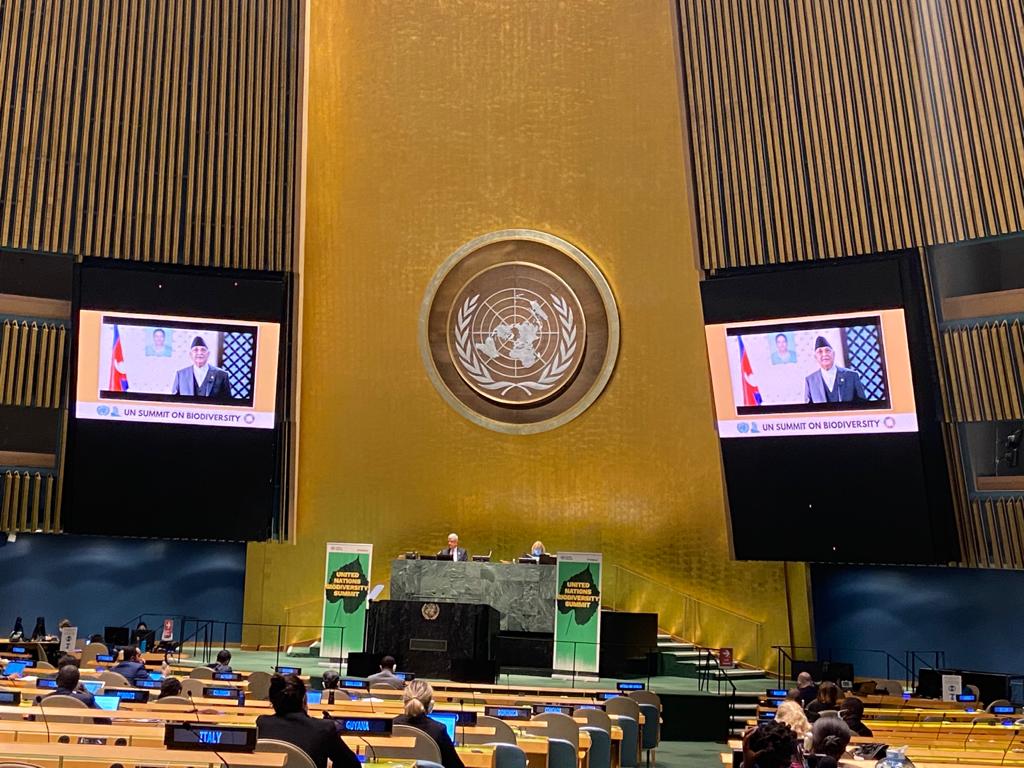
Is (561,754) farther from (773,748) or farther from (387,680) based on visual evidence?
(387,680)

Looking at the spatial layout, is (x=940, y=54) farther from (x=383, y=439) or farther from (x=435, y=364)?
(x=383, y=439)

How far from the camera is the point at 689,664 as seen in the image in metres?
16.1

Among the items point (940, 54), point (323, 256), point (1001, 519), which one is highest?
point (940, 54)

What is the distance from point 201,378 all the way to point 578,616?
6747 mm

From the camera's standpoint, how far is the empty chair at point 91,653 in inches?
484

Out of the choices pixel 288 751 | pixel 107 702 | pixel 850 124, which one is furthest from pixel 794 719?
pixel 850 124

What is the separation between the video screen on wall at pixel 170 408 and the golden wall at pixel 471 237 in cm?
155

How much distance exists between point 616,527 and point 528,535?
1.41 metres

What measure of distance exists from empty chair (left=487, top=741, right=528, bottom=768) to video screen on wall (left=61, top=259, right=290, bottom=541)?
446 inches

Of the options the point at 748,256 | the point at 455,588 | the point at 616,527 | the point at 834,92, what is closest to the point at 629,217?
the point at 748,256

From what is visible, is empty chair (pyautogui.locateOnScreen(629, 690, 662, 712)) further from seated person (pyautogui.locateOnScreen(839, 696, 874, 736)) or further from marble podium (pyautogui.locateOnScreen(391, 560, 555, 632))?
marble podium (pyautogui.locateOnScreen(391, 560, 555, 632))

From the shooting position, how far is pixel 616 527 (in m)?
18.0

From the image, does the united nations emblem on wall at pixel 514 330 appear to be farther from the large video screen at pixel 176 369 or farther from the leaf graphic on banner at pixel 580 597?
the leaf graphic on banner at pixel 580 597

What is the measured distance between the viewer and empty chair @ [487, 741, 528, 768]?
20.4 ft
